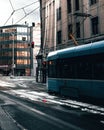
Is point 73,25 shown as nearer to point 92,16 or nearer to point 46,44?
point 92,16

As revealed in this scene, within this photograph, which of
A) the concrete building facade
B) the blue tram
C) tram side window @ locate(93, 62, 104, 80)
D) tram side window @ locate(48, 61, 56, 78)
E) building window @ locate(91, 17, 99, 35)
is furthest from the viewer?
the concrete building facade

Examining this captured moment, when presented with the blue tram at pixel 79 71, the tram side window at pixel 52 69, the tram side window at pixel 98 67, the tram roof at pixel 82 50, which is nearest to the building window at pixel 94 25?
the tram side window at pixel 52 69

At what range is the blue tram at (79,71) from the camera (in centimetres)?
1572

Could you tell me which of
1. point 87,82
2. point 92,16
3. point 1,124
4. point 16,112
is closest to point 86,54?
point 87,82

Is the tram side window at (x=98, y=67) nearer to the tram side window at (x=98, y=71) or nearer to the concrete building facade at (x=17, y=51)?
the tram side window at (x=98, y=71)

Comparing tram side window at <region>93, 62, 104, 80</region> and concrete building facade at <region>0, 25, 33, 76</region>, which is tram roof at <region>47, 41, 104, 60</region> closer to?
tram side window at <region>93, 62, 104, 80</region>

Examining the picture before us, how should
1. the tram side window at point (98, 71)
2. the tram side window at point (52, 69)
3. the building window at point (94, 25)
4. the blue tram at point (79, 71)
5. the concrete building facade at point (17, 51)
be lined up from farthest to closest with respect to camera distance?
the concrete building facade at point (17, 51) → the building window at point (94, 25) → the tram side window at point (52, 69) → the blue tram at point (79, 71) → the tram side window at point (98, 71)

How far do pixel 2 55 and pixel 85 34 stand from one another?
86.0 metres

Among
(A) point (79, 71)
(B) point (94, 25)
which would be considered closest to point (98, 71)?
(A) point (79, 71)

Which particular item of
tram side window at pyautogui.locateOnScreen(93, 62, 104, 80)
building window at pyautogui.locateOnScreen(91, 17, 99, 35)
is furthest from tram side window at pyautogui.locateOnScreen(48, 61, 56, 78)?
building window at pyautogui.locateOnScreen(91, 17, 99, 35)

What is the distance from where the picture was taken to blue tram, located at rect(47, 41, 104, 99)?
619 inches

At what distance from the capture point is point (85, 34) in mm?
32438

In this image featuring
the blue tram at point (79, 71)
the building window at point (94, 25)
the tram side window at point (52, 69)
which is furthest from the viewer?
the building window at point (94, 25)

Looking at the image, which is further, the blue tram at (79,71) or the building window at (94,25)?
the building window at (94,25)
